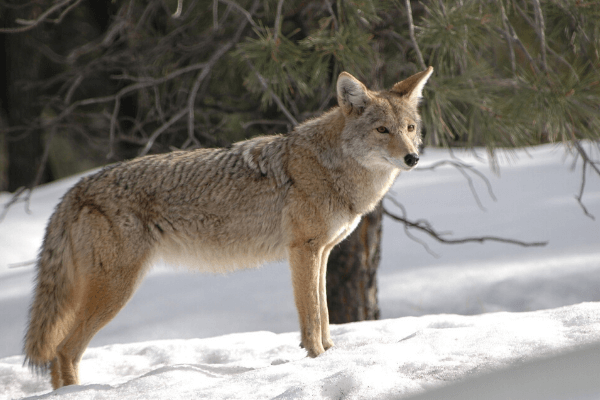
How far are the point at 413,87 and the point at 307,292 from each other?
1670 millimetres

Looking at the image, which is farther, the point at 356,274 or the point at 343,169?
the point at 356,274

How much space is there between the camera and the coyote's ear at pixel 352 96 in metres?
3.68

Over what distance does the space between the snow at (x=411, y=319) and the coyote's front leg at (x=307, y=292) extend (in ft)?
0.65

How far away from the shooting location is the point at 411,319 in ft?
13.5

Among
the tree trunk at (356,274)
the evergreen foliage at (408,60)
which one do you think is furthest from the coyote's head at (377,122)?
the tree trunk at (356,274)

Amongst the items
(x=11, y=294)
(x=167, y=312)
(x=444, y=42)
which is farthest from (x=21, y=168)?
(x=444, y=42)

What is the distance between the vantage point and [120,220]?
11.4ft

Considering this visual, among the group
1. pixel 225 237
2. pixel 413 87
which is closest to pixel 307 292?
pixel 225 237

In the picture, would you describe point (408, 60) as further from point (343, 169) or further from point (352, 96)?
point (343, 169)

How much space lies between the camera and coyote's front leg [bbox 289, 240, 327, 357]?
3480 millimetres

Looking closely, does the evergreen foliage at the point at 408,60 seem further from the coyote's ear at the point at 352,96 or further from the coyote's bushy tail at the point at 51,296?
the coyote's bushy tail at the point at 51,296

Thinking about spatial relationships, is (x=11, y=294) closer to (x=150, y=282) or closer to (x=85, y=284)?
(x=150, y=282)

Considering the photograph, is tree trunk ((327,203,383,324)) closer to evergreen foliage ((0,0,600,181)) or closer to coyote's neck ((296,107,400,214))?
evergreen foliage ((0,0,600,181))

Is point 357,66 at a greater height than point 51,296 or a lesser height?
greater
